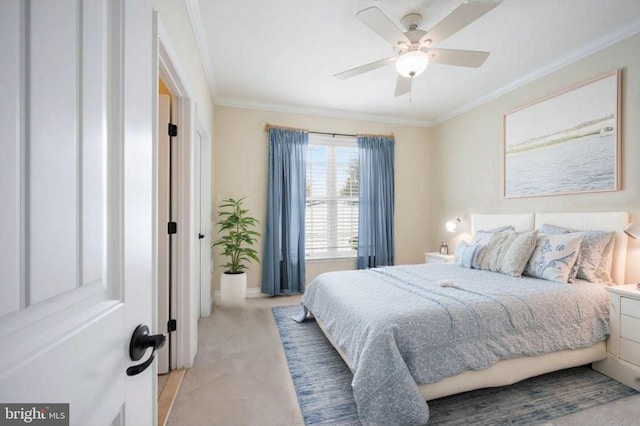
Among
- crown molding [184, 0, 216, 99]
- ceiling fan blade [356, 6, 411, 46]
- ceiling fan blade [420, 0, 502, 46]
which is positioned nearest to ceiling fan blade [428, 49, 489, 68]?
ceiling fan blade [420, 0, 502, 46]

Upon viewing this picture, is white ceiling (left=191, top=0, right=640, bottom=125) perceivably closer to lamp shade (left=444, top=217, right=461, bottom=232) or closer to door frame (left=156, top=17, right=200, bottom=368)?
door frame (left=156, top=17, right=200, bottom=368)

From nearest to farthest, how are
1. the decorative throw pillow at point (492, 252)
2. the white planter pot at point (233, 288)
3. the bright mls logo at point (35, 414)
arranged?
1. the bright mls logo at point (35, 414)
2. the decorative throw pillow at point (492, 252)
3. the white planter pot at point (233, 288)

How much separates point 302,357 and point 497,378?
141 cm

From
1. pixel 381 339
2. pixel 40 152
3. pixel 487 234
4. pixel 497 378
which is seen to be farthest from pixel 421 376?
pixel 487 234

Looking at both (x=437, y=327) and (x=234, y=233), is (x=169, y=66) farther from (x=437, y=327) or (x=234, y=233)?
(x=437, y=327)

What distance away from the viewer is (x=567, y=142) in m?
2.78

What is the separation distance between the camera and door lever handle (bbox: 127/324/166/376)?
→ 61 centimetres

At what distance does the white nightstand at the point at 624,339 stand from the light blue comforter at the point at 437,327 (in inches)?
2.6

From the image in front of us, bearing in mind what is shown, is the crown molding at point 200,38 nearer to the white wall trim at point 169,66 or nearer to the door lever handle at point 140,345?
the white wall trim at point 169,66

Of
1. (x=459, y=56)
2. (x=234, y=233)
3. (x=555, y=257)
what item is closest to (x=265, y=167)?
(x=234, y=233)

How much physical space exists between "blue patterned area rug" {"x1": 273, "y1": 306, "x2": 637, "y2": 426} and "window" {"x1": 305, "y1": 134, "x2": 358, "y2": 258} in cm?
227

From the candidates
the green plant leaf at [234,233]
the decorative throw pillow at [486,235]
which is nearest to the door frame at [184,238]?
the green plant leaf at [234,233]

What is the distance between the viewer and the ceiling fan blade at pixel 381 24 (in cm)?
175

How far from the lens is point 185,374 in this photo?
6.73 feet
